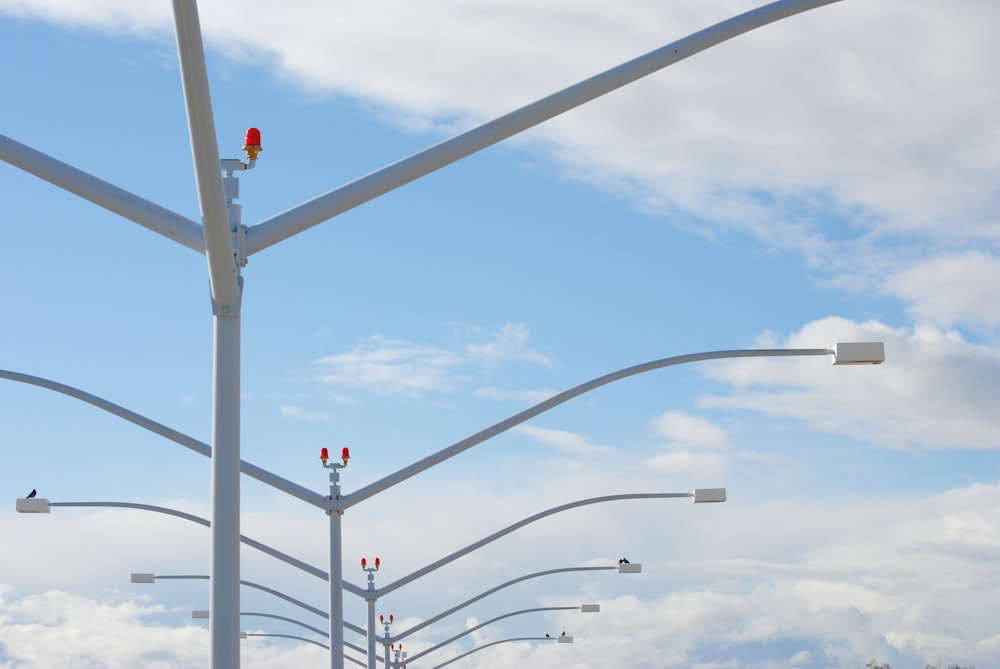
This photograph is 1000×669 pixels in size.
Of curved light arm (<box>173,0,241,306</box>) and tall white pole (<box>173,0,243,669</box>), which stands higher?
curved light arm (<box>173,0,241,306</box>)

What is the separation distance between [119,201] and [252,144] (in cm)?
149

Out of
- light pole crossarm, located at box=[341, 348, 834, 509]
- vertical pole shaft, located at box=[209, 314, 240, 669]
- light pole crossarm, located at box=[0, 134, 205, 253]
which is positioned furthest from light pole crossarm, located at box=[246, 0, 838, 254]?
light pole crossarm, located at box=[341, 348, 834, 509]

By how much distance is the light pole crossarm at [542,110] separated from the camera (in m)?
9.77

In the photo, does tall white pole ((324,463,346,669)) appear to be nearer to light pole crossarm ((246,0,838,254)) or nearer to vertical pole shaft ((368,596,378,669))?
vertical pole shaft ((368,596,378,669))

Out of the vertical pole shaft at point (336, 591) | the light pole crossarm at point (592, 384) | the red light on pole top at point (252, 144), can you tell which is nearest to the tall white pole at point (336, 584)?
the vertical pole shaft at point (336, 591)

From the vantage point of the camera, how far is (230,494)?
10602 mm

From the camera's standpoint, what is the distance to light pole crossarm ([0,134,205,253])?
406 inches

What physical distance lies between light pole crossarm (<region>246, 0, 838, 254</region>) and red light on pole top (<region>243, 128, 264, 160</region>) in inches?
55.3

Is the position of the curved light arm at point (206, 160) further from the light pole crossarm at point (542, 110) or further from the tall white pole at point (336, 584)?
the tall white pole at point (336, 584)

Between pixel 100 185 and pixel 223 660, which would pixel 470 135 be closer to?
pixel 100 185

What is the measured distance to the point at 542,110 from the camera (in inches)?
396

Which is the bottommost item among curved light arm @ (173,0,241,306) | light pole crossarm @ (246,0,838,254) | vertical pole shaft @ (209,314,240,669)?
vertical pole shaft @ (209,314,240,669)

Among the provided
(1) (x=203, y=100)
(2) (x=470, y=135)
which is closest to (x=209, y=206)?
(1) (x=203, y=100)

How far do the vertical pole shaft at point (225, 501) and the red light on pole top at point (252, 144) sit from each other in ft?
5.29
